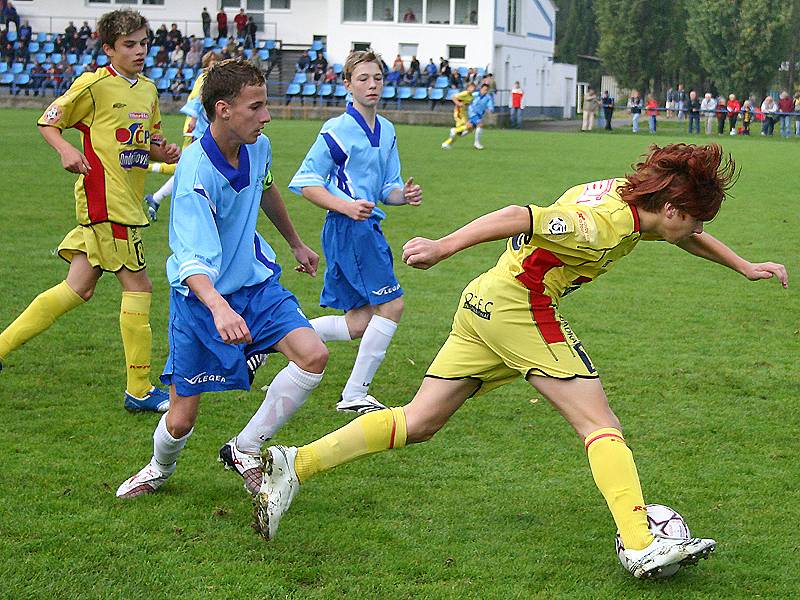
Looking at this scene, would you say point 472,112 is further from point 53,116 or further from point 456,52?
point 53,116

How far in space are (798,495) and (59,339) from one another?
5.01m

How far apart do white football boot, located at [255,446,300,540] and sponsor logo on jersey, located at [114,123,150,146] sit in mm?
2620

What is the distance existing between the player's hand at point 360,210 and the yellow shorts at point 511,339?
1.47 meters

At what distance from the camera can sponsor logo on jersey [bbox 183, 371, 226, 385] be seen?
460cm

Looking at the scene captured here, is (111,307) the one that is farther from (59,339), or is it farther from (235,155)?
(235,155)

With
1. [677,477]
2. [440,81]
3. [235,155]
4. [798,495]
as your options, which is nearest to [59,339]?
[235,155]

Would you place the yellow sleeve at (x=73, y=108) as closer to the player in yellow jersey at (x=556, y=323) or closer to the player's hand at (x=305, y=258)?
the player's hand at (x=305, y=258)

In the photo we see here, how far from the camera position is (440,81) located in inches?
1674

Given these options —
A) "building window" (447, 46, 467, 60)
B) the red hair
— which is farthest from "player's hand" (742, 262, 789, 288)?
"building window" (447, 46, 467, 60)

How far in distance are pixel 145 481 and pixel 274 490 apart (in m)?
0.83

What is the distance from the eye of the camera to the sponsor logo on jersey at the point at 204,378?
4.60 m

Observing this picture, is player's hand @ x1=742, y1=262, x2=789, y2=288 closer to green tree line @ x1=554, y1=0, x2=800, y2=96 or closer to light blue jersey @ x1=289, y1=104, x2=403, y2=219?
light blue jersey @ x1=289, y1=104, x2=403, y2=219

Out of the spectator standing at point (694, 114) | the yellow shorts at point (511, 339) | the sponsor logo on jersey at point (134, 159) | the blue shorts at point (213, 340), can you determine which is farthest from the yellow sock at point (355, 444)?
the spectator standing at point (694, 114)

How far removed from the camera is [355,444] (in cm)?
443
